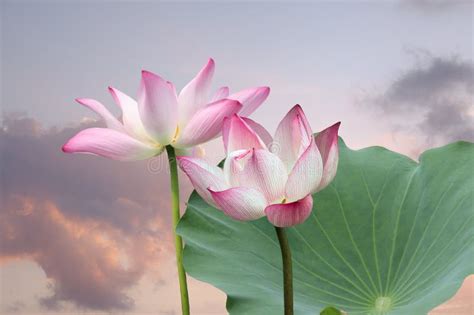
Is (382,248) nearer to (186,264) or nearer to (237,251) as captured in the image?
(237,251)

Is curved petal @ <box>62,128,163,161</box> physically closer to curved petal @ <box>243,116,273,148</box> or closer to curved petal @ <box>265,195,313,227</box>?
curved petal @ <box>243,116,273,148</box>

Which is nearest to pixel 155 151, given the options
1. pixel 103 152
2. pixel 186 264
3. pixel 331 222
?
pixel 103 152

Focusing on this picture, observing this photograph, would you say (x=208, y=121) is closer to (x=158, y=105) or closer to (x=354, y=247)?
(x=158, y=105)

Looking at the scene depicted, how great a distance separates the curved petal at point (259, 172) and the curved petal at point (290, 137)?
0.06 m

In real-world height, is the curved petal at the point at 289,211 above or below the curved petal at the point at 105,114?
below

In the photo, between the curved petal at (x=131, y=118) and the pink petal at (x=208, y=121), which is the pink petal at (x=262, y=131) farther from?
the curved petal at (x=131, y=118)

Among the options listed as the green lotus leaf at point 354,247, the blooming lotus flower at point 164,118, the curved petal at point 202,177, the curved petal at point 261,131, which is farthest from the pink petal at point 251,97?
the green lotus leaf at point 354,247

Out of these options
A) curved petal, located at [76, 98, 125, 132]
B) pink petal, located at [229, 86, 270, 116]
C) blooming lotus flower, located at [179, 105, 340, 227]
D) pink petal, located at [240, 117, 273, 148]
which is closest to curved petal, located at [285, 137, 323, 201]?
blooming lotus flower, located at [179, 105, 340, 227]

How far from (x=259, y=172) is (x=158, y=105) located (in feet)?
0.91

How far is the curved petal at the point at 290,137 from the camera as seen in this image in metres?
0.70

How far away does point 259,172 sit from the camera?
65cm

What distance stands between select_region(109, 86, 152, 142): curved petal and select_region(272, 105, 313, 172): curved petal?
26cm

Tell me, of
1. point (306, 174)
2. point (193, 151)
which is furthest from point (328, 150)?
point (193, 151)

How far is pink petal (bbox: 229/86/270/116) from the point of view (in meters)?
0.86
